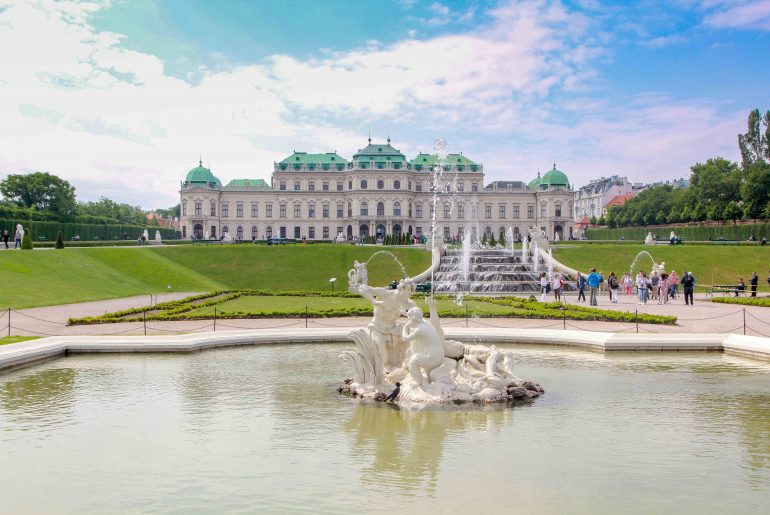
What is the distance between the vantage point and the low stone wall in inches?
635

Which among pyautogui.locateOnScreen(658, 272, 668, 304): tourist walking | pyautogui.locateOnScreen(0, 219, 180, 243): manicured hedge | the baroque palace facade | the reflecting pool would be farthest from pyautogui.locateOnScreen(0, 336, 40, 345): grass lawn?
the baroque palace facade

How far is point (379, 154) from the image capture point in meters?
96.4

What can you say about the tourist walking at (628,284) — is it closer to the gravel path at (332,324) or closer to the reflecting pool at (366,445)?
the gravel path at (332,324)

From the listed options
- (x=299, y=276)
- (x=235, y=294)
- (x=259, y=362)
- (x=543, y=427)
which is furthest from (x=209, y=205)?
(x=543, y=427)

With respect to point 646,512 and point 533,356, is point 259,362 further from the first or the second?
point 646,512

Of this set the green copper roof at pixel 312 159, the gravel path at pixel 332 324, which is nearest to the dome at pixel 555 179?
the green copper roof at pixel 312 159

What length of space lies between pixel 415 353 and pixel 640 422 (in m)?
4.08

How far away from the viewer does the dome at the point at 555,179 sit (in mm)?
99250

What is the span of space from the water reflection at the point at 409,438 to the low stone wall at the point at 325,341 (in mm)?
7002

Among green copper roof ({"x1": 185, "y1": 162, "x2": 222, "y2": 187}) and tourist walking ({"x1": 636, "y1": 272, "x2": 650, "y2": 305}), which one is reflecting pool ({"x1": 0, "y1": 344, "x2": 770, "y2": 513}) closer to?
tourist walking ({"x1": 636, "y1": 272, "x2": 650, "y2": 305})

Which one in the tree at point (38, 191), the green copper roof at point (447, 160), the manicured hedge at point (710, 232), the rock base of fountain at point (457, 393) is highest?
the green copper roof at point (447, 160)

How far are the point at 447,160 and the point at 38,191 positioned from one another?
55.1m

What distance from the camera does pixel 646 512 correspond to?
24.0 feet

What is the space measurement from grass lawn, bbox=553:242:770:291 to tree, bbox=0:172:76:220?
58.4 metres
